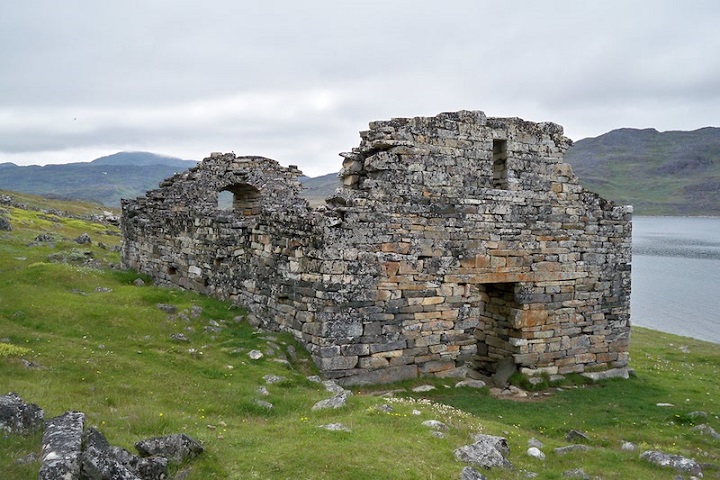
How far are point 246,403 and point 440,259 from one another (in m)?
6.58

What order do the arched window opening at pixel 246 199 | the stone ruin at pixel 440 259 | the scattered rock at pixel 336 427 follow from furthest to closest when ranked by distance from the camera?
the arched window opening at pixel 246 199 < the stone ruin at pixel 440 259 < the scattered rock at pixel 336 427

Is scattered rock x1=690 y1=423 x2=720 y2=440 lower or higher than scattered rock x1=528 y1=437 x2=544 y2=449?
lower

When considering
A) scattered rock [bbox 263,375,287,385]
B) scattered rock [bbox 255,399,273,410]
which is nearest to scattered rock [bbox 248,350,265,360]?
scattered rock [bbox 263,375,287,385]

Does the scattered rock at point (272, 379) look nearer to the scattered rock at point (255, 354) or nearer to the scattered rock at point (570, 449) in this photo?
the scattered rock at point (255, 354)

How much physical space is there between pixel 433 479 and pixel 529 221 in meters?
10.3

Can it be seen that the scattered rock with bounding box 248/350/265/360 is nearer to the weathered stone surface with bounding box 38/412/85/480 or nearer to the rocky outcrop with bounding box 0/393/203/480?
the rocky outcrop with bounding box 0/393/203/480

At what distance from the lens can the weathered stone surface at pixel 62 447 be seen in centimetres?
587

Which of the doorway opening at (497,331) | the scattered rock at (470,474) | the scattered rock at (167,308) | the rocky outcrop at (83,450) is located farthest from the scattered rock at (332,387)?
the doorway opening at (497,331)

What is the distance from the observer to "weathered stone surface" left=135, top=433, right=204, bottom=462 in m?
7.48

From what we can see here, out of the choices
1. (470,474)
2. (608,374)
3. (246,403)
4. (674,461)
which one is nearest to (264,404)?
(246,403)

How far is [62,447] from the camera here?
6336mm

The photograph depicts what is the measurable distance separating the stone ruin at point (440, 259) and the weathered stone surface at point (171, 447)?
6.04m

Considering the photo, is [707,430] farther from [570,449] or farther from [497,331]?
[497,331]

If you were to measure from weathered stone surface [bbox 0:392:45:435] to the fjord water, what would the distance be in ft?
128
